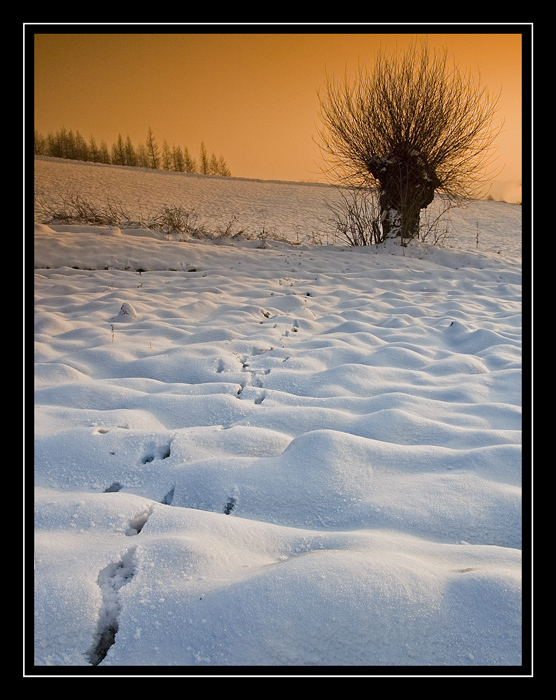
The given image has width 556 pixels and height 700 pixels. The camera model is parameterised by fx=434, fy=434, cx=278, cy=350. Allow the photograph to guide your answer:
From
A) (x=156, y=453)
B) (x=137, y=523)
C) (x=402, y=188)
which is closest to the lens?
(x=137, y=523)

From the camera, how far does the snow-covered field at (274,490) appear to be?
2.69 feet

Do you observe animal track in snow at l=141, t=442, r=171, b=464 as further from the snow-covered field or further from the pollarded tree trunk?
the pollarded tree trunk

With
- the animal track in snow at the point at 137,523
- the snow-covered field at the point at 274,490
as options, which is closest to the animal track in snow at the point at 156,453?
the snow-covered field at the point at 274,490

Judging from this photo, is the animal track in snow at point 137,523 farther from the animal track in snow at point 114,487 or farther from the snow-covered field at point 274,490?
the animal track in snow at point 114,487

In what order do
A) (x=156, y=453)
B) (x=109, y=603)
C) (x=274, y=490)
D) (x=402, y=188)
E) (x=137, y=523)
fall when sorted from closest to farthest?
(x=109, y=603) → (x=137, y=523) → (x=274, y=490) → (x=156, y=453) → (x=402, y=188)

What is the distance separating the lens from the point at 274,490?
141 centimetres

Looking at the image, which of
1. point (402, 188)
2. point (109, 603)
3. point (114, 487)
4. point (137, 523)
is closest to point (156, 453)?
point (114, 487)

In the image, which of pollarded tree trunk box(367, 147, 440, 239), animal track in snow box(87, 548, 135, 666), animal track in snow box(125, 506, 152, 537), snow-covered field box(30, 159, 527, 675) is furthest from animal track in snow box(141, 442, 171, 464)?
pollarded tree trunk box(367, 147, 440, 239)

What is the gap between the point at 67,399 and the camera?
2.08m

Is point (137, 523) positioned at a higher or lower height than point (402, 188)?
lower

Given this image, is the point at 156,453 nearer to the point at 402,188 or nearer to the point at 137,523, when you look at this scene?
the point at 137,523

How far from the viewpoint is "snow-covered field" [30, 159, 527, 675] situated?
82cm
